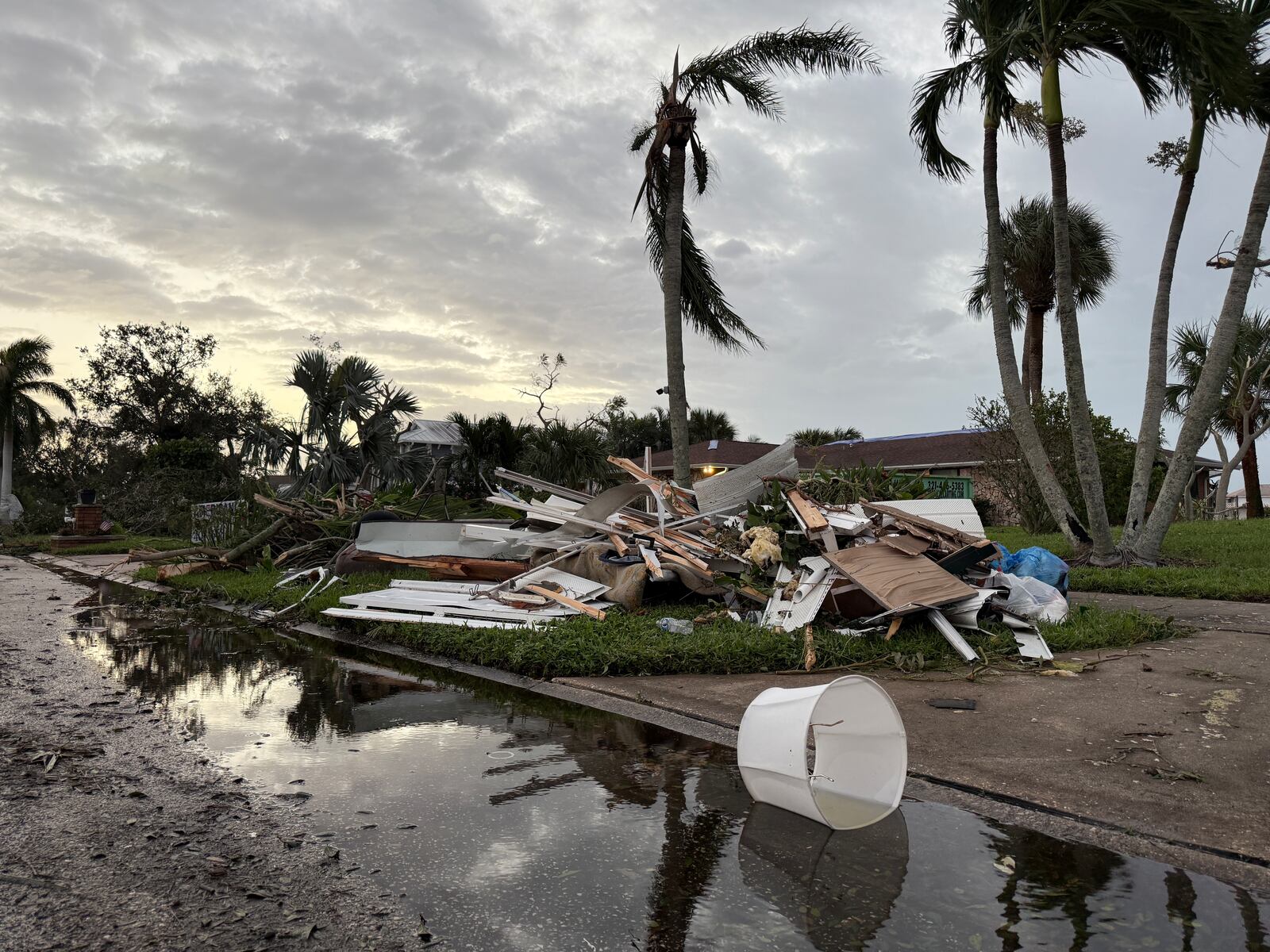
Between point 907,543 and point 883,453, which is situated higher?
point 883,453

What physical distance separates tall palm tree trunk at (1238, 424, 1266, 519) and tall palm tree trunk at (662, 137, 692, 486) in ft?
78.1

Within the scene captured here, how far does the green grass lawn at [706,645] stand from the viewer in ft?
19.9

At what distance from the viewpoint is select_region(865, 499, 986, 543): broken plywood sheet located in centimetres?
827

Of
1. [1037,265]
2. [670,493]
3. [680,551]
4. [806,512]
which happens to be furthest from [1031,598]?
[1037,265]

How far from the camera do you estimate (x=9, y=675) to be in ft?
20.5

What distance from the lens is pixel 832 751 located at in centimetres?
357

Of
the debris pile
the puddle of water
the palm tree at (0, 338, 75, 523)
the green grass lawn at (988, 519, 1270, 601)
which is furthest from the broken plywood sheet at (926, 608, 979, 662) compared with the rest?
the palm tree at (0, 338, 75, 523)

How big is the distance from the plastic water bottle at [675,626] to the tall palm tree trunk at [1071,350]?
23.5 ft

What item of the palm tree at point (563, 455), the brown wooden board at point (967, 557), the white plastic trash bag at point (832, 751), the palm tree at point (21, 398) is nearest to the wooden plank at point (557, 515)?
the brown wooden board at point (967, 557)

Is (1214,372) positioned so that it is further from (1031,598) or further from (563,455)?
(563,455)

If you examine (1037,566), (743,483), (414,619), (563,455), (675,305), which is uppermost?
(675,305)

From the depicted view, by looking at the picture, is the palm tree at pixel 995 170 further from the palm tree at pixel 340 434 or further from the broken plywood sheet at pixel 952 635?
the palm tree at pixel 340 434

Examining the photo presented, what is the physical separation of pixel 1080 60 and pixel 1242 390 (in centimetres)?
1783

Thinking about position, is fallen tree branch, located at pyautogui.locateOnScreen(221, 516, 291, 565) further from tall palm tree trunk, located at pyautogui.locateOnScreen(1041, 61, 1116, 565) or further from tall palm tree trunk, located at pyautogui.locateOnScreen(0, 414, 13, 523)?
tall palm tree trunk, located at pyautogui.locateOnScreen(0, 414, 13, 523)
